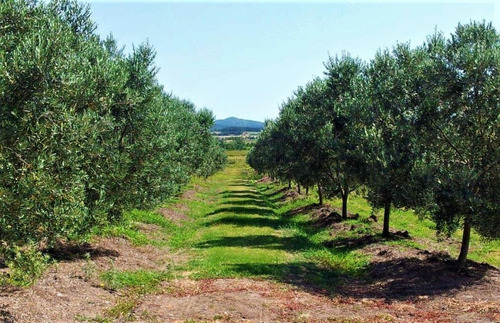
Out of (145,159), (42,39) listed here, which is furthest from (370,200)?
(42,39)

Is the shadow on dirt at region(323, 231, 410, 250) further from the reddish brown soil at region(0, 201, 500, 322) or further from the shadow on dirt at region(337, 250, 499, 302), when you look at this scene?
the shadow on dirt at region(337, 250, 499, 302)

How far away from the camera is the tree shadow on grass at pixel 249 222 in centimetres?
4215

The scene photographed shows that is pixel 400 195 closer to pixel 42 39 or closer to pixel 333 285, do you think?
pixel 333 285

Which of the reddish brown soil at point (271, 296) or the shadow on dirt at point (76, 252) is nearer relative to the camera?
the reddish brown soil at point (271, 296)

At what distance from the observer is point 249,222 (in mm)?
43250

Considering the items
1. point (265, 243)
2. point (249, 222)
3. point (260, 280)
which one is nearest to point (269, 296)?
point (260, 280)

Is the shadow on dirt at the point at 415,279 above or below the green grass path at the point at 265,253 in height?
above

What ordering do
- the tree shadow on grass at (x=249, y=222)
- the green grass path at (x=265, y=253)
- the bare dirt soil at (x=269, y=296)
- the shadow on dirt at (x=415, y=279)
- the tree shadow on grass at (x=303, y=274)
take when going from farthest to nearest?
the tree shadow on grass at (x=249, y=222) < the green grass path at (x=265, y=253) < the tree shadow on grass at (x=303, y=274) < the shadow on dirt at (x=415, y=279) < the bare dirt soil at (x=269, y=296)

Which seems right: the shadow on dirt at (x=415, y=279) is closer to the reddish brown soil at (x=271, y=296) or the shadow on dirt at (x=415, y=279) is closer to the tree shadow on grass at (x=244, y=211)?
the reddish brown soil at (x=271, y=296)

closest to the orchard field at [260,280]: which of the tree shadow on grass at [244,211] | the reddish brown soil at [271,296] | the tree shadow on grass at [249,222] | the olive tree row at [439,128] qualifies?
the reddish brown soil at [271,296]

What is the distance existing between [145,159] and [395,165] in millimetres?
14262

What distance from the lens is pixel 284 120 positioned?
57219 millimetres

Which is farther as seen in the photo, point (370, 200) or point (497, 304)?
point (370, 200)

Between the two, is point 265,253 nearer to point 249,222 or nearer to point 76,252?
point 76,252
